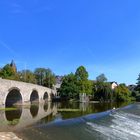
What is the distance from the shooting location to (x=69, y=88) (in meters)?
101

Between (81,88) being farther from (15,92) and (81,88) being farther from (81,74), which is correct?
(15,92)

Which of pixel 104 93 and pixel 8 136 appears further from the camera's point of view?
pixel 104 93

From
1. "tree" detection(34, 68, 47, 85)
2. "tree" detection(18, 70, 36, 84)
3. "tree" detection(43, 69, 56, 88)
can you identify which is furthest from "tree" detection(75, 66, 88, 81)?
"tree" detection(34, 68, 47, 85)

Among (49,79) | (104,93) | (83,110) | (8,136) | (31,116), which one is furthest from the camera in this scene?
(49,79)

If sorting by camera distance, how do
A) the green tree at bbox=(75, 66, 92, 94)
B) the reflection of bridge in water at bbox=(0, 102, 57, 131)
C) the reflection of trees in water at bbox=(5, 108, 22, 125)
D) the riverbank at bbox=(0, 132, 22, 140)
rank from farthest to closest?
the green tree at bbox=(75, 66, 92, 94) → the reflection of trees in water at bbox=(5, 108, 22, 125) → the reflection of bridge in water at bbox=(0, 102, 57, 131) → the riverbank at bbox=(0, 132, 22, 140)

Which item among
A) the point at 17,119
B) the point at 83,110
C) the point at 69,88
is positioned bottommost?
the point at 17,119

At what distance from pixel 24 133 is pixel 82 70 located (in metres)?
86.3

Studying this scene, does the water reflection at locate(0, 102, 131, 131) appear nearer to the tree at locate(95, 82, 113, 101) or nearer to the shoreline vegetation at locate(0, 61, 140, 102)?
the shoreline vegetation at locate(0, 61, 140, 102)

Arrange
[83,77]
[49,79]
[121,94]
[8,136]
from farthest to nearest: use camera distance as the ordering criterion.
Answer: [49,79], [121,94], [83,77], [8,136]

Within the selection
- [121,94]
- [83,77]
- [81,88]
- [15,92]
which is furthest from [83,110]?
[121,94]

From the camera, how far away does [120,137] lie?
2012 centimetres

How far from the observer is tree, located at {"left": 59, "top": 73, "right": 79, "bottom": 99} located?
10138 cm

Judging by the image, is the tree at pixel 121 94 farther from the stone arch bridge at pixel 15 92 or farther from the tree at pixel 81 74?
the stone arch bridge at pixel 15 92

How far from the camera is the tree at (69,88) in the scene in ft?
333
